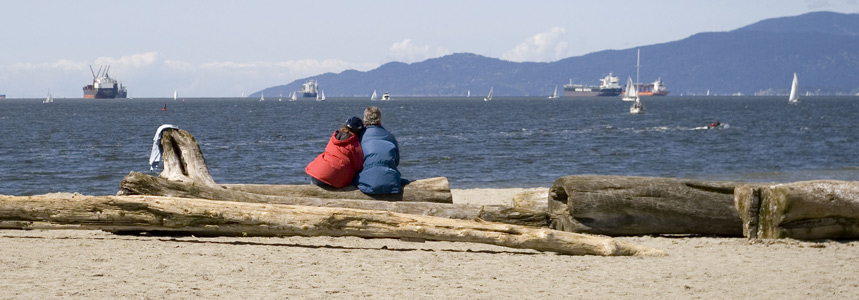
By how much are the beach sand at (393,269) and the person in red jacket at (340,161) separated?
821 millimetres

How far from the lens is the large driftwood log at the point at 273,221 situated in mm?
9320

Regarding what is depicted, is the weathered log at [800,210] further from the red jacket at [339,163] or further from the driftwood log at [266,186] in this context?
the red jacket at [339,163]

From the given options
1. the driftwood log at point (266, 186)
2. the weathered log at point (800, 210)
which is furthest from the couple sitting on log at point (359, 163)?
the weathered log at point (800, 210)

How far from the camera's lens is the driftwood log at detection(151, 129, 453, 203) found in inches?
412

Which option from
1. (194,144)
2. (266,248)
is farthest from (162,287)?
(194,144)

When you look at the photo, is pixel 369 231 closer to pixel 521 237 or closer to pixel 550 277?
pixel 521 237

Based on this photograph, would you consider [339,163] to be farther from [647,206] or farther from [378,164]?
[647,206]

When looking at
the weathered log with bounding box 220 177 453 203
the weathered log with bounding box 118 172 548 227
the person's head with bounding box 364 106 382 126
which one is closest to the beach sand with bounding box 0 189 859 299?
the weathered log with bounding box 118 172 548 227

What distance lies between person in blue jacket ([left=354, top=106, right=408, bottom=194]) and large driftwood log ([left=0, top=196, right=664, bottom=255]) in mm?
905

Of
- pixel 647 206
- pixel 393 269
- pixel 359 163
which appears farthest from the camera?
pixel 359 163

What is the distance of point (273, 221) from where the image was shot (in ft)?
31.0

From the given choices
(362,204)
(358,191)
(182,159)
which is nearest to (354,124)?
(358,191)

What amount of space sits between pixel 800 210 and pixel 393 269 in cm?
451

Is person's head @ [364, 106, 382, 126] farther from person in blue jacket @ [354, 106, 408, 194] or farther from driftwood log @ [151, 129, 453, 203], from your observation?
driftwood log @ [151, 129, 453, 203]
